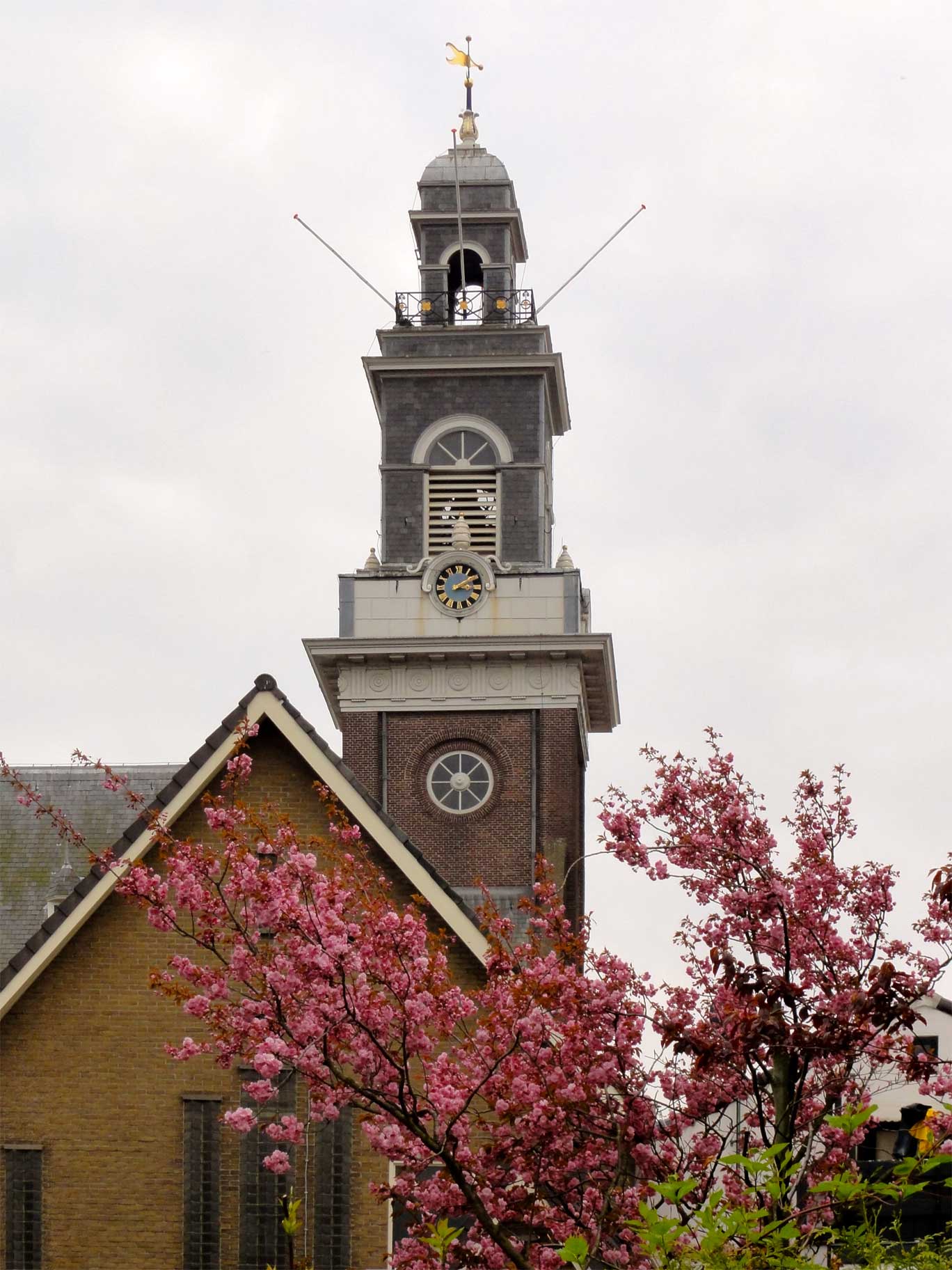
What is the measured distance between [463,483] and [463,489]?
13 centimetres

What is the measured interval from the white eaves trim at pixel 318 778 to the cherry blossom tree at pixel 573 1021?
4825mm

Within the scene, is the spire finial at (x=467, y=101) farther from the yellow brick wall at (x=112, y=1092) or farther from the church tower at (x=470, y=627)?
the yellow brick wall at (x=112, y=1092)

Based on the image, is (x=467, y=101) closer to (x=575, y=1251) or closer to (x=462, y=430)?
(x=462, y=430)

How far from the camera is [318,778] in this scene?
23.2 meters

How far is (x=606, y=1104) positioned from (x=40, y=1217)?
844 cm

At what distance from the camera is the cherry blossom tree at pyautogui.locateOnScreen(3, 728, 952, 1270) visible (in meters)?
Answer: 15.6

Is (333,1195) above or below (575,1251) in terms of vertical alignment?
above

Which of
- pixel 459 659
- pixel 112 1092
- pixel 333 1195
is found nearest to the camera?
pixel 333 1195

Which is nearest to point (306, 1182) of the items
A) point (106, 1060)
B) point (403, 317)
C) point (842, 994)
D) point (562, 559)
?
point (106, 1060)

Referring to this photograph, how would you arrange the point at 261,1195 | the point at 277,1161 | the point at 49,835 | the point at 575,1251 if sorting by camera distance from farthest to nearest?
1. the point at 49,835
2. the point at 261,1195
3. the point at 277,1161
4. the point at 575,1251

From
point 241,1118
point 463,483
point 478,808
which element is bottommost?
point 241,1118

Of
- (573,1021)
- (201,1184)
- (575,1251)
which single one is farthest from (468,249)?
(575,1251)

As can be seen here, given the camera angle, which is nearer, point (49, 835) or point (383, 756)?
point (49, 835)

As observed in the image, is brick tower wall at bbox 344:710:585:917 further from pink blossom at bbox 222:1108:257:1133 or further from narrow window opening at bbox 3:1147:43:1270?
pink blossom at bbox 222:1108:257:1133
